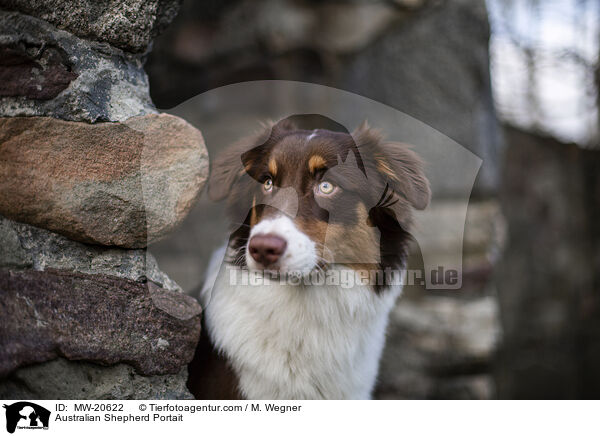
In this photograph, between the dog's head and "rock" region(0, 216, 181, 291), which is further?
the dog's head

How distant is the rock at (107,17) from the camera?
1297mm

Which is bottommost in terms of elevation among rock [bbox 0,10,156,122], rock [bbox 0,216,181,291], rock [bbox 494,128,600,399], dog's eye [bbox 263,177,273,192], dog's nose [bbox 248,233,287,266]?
rock [bbox 494,128,600,399]

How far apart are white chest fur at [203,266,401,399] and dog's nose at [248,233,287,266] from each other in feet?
0.90

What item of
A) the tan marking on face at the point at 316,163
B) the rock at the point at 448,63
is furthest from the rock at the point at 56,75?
the rock at the point at 448,63

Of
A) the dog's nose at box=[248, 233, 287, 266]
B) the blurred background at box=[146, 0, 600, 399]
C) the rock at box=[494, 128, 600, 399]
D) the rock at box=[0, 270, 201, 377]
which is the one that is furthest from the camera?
the rock at box=[494, 128, 600, 399]

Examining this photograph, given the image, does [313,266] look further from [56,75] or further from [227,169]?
[56,75]

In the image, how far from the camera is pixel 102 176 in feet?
4.39

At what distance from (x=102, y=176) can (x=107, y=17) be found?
0.45 metres

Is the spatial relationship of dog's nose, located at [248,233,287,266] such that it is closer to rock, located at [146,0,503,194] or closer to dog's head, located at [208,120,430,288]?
dog's head, located at [208,120,430,288]

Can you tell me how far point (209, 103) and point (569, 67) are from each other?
7.83 feet

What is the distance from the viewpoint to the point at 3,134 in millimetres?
1263

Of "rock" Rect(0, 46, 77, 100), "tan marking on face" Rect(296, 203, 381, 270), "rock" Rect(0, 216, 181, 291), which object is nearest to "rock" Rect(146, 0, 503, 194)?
"tan marking on face" Rect(296, 203, 381, 270)

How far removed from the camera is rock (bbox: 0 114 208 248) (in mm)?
1283

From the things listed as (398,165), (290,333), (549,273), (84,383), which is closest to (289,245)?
(290,333)
